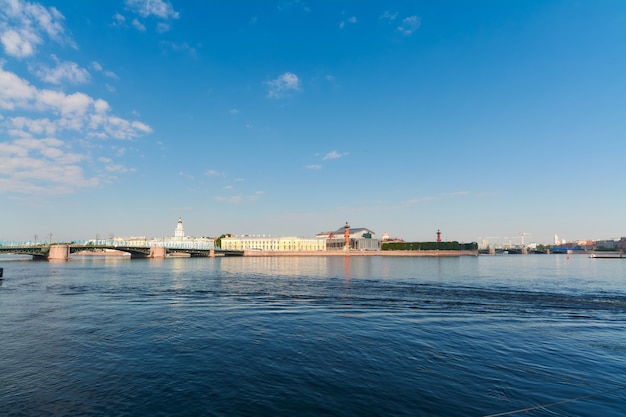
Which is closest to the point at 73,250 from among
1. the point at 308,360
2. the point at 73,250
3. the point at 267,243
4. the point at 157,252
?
the point at 73,250

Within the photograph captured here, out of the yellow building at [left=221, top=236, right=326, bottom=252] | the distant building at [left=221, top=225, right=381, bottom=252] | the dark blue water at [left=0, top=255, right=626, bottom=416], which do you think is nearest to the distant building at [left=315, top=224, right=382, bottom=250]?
the distant building at [left=221, top=225, right=381, bottom=252]

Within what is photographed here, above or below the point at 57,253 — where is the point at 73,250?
above

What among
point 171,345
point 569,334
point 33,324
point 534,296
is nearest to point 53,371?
point 171,345

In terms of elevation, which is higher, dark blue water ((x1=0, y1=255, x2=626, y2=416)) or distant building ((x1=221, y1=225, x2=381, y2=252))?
distant building ((x1=221, y1=225, x2=381, y2=252))

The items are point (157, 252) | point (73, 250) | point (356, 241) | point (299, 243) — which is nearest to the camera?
point (73, 250)

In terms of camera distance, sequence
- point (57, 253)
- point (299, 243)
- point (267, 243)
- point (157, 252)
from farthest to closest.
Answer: point (299, 243) → point (267, 243) → point (157, 252) → point (57, 253)

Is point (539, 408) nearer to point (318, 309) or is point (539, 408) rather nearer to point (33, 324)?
point (318, 309)

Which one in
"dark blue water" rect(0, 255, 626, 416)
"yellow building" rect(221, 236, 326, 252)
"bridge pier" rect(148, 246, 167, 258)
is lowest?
"dark blue water" rect(0, 255, 626, 416)

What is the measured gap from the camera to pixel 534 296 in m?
31.4

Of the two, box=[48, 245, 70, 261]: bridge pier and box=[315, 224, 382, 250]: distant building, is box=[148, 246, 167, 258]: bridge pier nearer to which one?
box=[48, 245, 70, 261]: bridge pier

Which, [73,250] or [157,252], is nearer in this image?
[73,250]

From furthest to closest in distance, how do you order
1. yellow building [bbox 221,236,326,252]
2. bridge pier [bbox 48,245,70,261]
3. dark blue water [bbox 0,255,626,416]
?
yellow building [bbox 221,236,326,252]
bridge pier [bbox 48,245,70,261]
dark blue water [bbox 0,255,626,416]

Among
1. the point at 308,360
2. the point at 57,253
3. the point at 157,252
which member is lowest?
the point at 308,360

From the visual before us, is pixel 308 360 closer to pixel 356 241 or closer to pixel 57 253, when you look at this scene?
pixel 57 253
